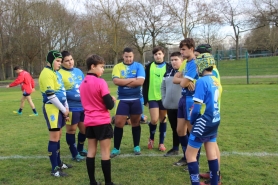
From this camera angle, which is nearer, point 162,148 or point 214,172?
point 214,172

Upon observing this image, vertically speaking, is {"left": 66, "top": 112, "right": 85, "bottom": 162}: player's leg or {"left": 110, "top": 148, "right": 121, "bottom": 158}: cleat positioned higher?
{"left": 66, "top": 112, "right": 85, "bottom": 162}: player's leg

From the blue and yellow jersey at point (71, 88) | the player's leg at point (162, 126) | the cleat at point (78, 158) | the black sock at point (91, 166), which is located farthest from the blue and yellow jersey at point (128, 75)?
the black sock at point (91, 166)

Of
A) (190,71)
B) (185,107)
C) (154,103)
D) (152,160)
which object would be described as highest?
(190,71)

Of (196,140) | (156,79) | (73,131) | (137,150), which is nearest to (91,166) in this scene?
(73,131)

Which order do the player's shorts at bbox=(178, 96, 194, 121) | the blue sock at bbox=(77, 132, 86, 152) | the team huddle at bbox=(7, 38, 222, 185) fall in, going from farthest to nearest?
the blue sock at bbox=(77, 132, 86, 152) < the player's shorts at bbox=(178, 96, 194, 121) < the team huddle at bbox=(7, 38, 222, 185)

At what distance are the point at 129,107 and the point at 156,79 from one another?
0.88 metres

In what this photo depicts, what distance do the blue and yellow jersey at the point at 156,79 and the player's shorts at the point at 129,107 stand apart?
44cm

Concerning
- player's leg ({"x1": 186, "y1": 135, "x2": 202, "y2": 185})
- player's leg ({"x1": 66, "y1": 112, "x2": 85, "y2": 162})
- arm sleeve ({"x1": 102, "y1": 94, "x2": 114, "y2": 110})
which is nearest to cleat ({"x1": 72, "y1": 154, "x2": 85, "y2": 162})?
player's leg ({"x1": 66, "y1": 112, "x2": 85, "y2": 162})

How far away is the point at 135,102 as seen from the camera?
223 inches

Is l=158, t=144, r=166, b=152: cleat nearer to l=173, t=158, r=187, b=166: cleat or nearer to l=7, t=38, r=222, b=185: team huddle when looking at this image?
l=7, t=38, r=222, b=185: team huddle

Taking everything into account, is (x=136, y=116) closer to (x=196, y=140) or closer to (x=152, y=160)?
(x=152, y=160)

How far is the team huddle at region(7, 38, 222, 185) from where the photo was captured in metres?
3.59

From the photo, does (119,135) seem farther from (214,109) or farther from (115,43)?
(115,43)

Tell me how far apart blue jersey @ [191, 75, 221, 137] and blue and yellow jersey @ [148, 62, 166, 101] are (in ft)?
7.88
